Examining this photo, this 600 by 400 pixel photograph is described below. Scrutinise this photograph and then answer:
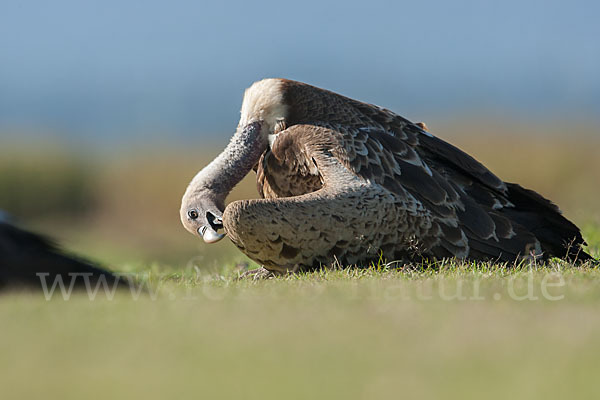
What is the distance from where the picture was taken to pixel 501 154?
24.6 m

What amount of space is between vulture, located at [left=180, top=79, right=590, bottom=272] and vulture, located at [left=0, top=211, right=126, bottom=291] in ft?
6.40

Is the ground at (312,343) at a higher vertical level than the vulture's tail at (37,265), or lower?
higher

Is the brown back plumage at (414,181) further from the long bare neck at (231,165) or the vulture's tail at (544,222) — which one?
the long bare neck at (231,165)

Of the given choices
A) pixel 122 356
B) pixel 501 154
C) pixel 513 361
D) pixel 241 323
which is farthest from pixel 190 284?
pixel 501 154

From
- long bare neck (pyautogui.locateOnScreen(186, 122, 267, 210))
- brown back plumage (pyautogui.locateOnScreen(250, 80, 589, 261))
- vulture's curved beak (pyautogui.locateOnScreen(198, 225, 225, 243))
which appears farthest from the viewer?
long bare neck (pyautogui.locateOnScreen(186, 122, 267, 210))

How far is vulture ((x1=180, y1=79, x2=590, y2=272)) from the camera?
776cm

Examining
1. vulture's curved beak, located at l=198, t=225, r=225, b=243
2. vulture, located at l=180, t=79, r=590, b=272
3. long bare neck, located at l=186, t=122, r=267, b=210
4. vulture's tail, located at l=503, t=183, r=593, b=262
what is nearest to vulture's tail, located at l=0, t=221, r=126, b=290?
vulture, located at l=180, t=79, r=590, b=272

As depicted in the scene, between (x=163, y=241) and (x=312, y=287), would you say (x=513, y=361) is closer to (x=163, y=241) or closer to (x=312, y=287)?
(x=312, y=287)

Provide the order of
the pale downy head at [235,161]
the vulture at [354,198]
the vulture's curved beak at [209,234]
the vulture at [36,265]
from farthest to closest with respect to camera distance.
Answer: the pale downy head at [235,161] → the vulture's curved beak at [209,234] → the vulture at [354,198] → the vulture at [36,265]

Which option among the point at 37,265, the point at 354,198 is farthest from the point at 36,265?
the point at 354,198

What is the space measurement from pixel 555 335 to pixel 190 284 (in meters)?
3.67

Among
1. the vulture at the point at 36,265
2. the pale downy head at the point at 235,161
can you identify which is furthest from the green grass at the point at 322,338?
the pale downy head at the point at 235,161

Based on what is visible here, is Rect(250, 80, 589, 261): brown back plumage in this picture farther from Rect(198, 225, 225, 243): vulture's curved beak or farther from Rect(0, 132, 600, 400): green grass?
Rect(0, 132, 600, 400): green grass

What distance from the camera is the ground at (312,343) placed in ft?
11.8
